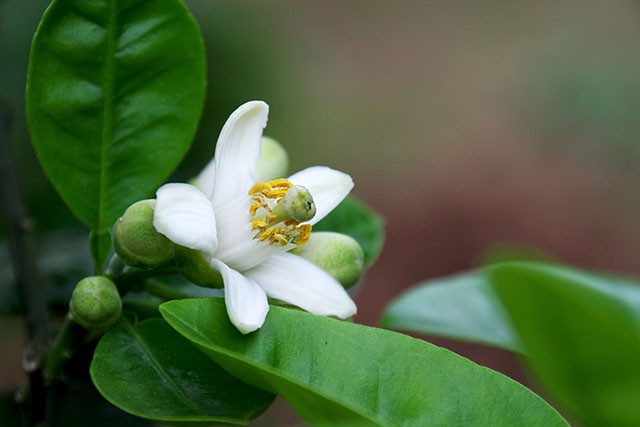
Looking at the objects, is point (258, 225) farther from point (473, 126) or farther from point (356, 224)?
point (473, 126)

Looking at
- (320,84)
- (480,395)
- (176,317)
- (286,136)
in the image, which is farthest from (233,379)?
(320,84)

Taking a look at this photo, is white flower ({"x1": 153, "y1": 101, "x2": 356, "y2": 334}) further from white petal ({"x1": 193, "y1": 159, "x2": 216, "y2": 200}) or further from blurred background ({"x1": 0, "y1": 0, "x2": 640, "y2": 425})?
blurred background ({"x1": 0, "y1": 0, "x2": 640, "y2": 425})

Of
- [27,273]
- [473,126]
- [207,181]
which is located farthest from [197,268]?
[473,126]

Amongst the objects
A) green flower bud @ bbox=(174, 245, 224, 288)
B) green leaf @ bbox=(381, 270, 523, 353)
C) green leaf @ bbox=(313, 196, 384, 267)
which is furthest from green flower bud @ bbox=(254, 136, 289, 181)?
green leaf @ bbox=(381, 270, 523, 353)

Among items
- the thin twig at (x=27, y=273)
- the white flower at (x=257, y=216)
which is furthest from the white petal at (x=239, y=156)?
the thin twig at (x=27, y=273)

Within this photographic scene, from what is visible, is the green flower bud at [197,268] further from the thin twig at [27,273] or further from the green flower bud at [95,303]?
the thin twig at [27,273]
